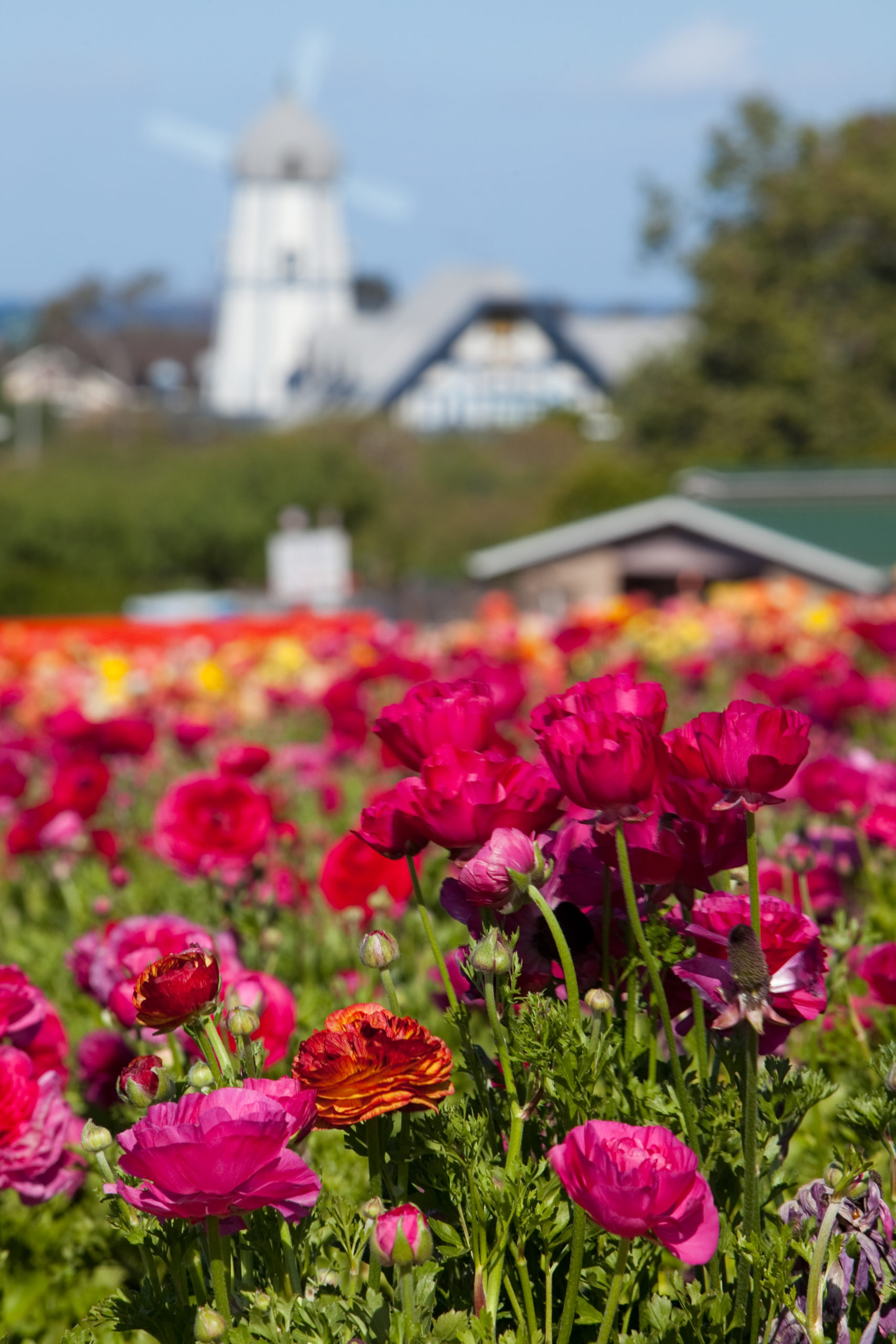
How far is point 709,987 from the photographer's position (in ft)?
4.33

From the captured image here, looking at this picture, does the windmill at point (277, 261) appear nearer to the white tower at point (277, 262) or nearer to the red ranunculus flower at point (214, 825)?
the white tower at point (277, 262)

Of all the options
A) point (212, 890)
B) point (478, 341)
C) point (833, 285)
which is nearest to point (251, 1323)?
point (212, 890)

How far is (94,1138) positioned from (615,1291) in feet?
1.44

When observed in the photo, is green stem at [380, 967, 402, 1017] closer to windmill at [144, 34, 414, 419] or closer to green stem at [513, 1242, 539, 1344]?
green stem at [513, 1242, 539, 1344]

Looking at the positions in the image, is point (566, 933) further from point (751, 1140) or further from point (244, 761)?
point (244, 761)

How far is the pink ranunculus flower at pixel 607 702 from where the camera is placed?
1398 millimetres

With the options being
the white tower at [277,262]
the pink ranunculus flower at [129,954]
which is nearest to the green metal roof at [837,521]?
the pink ranunculus flower at [129,954]

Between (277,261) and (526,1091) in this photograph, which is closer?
(526,1091)

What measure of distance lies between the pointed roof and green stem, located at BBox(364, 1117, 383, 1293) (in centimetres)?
8821

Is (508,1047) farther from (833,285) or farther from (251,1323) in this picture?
(833,285)

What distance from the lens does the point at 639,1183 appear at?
1.16 metres

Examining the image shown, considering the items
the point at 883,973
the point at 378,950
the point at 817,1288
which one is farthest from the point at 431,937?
the point at 883,973

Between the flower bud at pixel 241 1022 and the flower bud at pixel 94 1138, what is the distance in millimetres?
134

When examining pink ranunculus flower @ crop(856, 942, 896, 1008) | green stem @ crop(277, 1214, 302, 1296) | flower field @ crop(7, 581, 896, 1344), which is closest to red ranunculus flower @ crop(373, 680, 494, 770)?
flower field @ crop(7, 581, 896, 1344)
